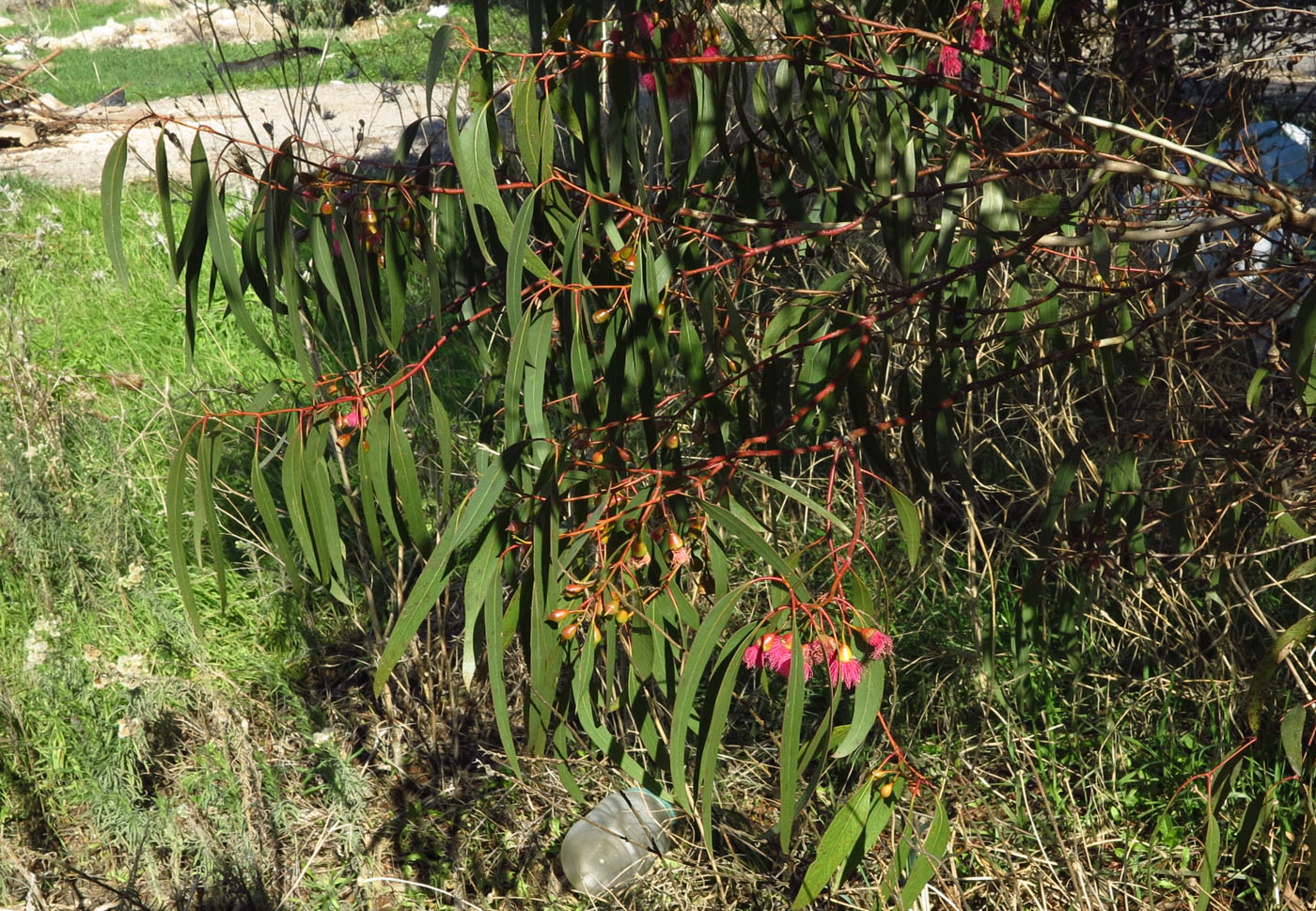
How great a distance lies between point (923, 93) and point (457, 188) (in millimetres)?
783

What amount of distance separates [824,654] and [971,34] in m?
1.08

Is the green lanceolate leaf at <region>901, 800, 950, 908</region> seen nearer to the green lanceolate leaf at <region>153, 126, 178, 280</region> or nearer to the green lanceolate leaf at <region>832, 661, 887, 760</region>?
the green lanceolate leaf at <region>832, 661, 887, 760</region>

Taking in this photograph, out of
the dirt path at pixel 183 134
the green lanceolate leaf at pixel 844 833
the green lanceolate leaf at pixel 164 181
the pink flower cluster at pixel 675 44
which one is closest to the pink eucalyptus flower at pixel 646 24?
the pink flower cluster at pixel 675 44

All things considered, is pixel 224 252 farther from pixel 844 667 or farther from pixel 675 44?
pixel 844 667

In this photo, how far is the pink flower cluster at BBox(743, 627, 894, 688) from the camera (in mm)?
1221

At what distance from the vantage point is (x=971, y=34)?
179cm

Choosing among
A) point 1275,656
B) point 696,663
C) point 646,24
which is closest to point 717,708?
point 696,663

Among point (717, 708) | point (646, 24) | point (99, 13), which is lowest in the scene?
point (717, 708)

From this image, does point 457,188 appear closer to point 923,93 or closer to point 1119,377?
point 923,93

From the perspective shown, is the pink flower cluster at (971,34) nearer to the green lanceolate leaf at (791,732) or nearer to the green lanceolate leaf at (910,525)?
the green lanceolate leaf at (910,525)

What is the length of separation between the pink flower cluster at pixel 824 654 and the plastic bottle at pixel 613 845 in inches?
33.3

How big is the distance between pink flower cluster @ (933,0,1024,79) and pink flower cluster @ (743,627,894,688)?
0.88 m

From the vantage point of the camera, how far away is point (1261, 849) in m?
1.95

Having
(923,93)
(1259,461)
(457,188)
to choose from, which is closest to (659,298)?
(457,188)
